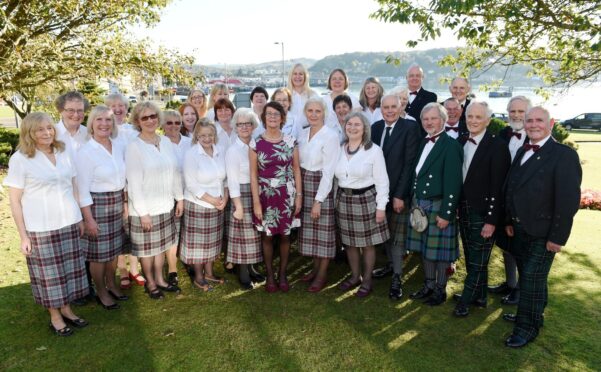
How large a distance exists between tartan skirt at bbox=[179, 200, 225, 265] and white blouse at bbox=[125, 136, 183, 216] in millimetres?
285

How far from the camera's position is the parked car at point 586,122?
102ft

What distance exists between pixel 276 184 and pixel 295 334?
151cm

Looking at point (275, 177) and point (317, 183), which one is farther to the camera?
point (317, 183)

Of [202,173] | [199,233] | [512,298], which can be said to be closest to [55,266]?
[199,233]

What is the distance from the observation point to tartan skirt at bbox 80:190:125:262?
405 centimetres

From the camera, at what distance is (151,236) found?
4344 millimetres

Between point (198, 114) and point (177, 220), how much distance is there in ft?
5.06

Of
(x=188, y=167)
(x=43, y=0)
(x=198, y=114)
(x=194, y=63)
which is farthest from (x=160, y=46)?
(x=188, y=167)

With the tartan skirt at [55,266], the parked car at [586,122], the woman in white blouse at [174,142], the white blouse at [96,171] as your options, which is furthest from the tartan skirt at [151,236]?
the parked car at [586,122]

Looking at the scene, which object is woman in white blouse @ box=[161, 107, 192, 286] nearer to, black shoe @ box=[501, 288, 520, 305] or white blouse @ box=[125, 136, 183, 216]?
white blouse @ box=[125, 136, 183, 216]

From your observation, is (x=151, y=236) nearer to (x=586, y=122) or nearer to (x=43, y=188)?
(x=43, y=188)

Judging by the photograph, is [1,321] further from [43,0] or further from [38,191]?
[43,0]

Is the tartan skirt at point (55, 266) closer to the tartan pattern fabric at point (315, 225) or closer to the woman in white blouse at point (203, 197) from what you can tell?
the woman in white blouse at point (203, 197)

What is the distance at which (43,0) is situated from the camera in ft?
23.3
